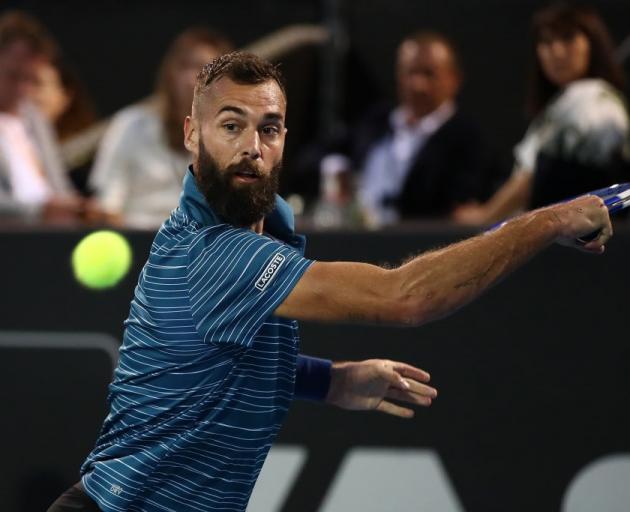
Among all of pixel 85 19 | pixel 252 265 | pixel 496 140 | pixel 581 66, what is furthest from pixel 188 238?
pixel 85 19

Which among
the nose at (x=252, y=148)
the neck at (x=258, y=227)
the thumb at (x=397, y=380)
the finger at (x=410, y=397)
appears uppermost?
the nose at (x=252, y=148)

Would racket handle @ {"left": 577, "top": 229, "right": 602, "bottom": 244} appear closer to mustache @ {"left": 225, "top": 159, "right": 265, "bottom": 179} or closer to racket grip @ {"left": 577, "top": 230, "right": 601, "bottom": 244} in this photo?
racket grip @ {"left": 577, "top": 230, "right": 601, "bottom": 244}

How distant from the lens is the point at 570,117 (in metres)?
4.47

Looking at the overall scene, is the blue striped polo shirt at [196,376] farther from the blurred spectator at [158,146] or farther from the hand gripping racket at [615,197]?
the blurred spectator at [158,146]

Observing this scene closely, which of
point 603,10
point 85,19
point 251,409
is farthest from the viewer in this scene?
point 85,19

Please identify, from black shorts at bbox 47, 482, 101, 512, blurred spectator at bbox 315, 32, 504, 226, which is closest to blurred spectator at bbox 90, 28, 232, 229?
blurred spectator at bbox 315, 32, 504, 226

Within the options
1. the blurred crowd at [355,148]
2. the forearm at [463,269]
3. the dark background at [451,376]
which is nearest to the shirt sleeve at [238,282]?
the forearm at [463,269]

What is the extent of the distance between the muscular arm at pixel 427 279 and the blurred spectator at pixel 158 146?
2.76 m

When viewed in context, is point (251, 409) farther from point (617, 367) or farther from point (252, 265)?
point (617, 367)

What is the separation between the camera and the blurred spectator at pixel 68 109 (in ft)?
21.2

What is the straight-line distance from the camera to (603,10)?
6758mm

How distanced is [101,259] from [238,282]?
189 cm

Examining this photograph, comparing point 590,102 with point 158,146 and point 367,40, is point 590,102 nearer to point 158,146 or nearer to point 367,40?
point 158,146

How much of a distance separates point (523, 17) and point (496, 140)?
0.74m
